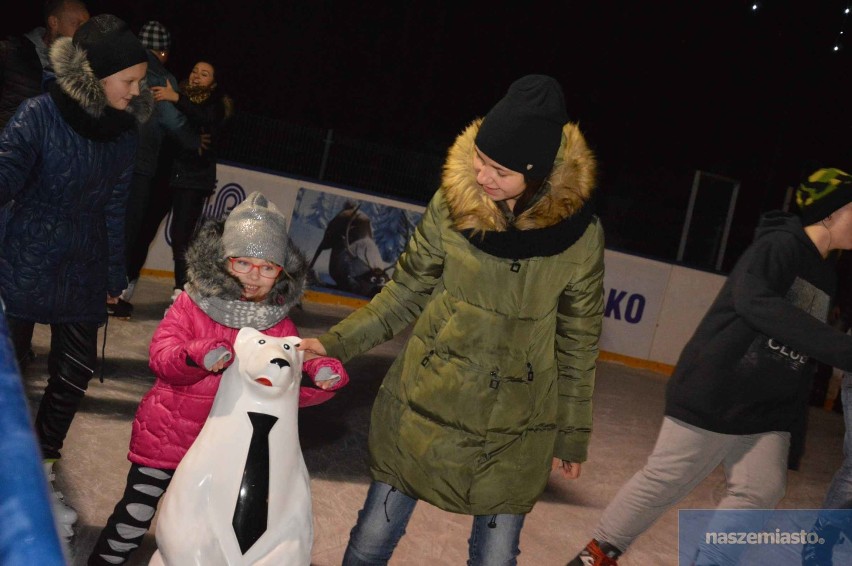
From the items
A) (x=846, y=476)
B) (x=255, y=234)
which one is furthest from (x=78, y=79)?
(x=846, y=476)

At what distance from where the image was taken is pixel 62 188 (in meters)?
2.86

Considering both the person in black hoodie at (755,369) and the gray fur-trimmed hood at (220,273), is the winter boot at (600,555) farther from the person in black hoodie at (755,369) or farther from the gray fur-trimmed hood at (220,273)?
the gray fur-trimmed hood at (220,273)

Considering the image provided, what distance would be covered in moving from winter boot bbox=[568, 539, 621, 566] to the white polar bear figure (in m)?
1.49

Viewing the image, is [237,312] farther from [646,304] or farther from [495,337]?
[646,304]

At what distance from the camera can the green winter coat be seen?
2318 mm

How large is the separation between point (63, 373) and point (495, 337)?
1498mm

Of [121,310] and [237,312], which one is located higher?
[237,312]

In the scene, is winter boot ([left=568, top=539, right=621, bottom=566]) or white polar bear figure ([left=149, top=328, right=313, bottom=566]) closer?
white polar bear figure ([left=149, top=328, right=313, bottom=566])

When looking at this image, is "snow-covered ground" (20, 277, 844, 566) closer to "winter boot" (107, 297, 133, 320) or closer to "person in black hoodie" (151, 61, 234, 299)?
"winter boot" (107, 297, 133, 320)

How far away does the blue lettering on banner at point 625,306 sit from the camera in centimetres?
952

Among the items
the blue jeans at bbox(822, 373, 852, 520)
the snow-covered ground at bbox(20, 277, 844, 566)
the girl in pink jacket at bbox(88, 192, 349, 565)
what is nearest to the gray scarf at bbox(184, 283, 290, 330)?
the girl in pink jacket at bbox(88, 192, 349, 565)

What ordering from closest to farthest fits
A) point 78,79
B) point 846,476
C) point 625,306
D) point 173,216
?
point 78,79 < point 846,476 < point 173,216 < point 625,306

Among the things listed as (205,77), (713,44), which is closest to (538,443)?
(205,77)

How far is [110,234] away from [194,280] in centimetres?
86
